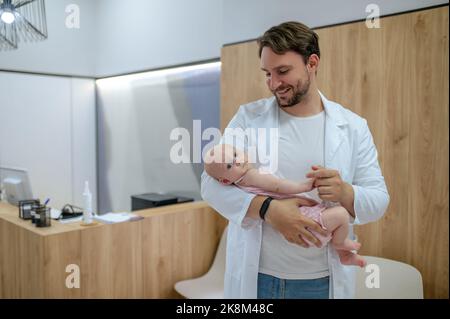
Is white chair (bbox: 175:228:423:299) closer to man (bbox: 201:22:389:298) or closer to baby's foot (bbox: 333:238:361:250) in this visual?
man (bbox: 201:22:389:298)

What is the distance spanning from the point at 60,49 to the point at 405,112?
1.39m

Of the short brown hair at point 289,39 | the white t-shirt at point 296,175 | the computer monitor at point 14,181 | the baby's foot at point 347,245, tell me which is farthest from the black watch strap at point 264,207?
the computer monitor at point 14,181

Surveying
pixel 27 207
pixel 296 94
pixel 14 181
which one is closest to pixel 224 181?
pixel 296 94

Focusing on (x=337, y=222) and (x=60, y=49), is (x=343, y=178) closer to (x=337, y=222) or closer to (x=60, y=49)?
(x=337, y=222)

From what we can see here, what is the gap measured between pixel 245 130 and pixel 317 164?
24 centimetres

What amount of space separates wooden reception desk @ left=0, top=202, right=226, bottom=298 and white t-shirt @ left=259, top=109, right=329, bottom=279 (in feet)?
3.83

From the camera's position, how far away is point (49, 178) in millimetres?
1526

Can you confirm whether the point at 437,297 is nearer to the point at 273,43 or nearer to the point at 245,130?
the point at 245,130

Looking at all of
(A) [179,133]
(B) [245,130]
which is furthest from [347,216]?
(A) [179,133]

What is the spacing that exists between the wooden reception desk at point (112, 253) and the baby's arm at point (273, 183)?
3.80 ft

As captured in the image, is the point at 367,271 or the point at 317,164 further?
the point at 367,271

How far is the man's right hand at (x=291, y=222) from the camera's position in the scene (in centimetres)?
106

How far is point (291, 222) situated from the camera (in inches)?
41.9

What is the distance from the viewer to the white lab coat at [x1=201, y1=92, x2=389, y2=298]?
1.13 meters
